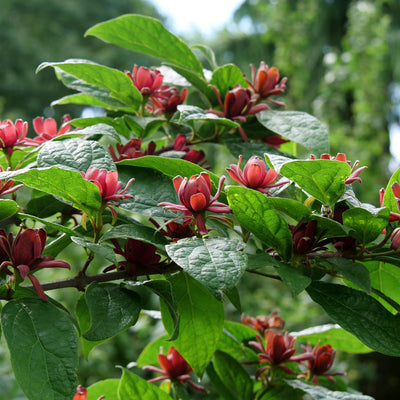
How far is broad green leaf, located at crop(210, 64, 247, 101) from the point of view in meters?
0.58

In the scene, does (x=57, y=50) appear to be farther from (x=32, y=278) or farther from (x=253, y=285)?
(x=32, y=278)

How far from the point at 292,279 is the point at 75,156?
20 centimetres

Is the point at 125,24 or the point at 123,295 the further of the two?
the point at 125,24

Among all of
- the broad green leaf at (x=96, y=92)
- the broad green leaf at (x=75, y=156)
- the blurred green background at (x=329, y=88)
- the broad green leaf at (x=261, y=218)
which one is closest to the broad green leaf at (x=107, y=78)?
the broad green leaf at (x=96, y=92)

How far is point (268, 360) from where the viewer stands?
1.88ft

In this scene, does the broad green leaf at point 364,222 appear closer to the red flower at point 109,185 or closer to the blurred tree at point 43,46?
the red flower at point 109,185

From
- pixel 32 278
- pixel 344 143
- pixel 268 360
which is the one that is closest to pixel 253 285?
pixel 344 143

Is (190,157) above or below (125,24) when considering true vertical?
below

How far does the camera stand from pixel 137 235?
37cm

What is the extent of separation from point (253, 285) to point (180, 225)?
3.31 meters

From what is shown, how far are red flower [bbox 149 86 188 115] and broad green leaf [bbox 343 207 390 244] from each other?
25 centimetres

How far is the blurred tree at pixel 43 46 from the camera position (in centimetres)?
980

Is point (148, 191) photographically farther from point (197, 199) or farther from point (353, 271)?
point (353, 271)

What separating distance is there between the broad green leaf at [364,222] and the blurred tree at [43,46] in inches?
370
